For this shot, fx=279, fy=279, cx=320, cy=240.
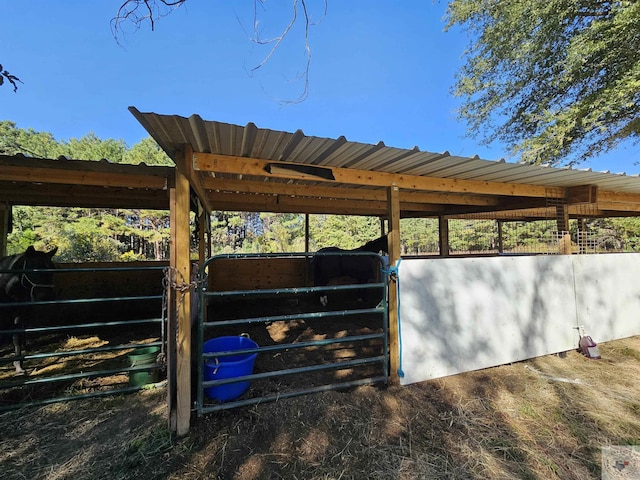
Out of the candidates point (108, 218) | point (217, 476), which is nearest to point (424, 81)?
point (217, 476)

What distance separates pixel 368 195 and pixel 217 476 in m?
3.31

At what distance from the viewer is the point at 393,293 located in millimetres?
2699

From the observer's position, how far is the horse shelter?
2043 mm

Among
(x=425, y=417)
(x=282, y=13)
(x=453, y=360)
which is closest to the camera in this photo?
(x=282, y=13)

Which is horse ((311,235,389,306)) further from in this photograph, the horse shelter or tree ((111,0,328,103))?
tree ((111,0,328,103))

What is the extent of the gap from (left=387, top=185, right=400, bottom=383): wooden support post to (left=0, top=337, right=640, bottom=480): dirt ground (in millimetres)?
257

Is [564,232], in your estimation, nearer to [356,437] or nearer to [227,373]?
[356,437]

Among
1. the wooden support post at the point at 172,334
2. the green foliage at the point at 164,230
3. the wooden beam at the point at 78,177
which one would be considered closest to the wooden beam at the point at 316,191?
the wooden beam at the point at 78,177

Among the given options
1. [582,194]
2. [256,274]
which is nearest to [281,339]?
[256,274]

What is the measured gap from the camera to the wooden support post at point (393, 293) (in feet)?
8.77

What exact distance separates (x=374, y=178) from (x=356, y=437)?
213 cm

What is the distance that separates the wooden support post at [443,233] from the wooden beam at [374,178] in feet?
8.87

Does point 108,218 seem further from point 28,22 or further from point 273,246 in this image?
point 28,22

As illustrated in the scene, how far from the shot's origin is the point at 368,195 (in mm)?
3934
